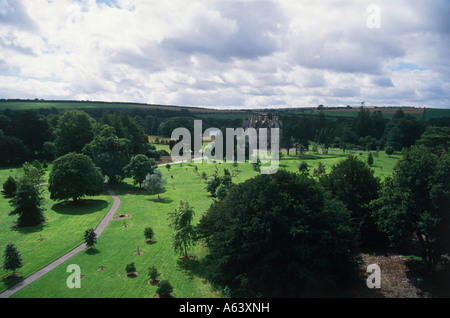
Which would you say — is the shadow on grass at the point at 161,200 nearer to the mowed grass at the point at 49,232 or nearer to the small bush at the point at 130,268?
the mowed grass at the point at 49,232

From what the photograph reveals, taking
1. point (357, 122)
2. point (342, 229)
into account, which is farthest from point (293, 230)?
point (357, 122)

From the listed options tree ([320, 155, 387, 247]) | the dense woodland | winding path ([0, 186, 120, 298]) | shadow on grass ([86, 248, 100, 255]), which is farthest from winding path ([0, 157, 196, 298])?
tree ([320, 155, 387, 247])

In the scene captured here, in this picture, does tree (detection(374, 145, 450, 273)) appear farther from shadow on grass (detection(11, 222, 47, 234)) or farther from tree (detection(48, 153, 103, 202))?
tree (detection(48, 153, 103, 202))

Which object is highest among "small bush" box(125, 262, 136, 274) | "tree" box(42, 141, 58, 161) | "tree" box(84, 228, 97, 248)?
"tree" box(42, 141, 58, 161)

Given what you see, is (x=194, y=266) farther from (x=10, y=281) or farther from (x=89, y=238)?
(x=10, y=281)

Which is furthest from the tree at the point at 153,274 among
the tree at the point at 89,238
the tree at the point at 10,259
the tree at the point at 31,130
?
the tree at the point at 31,130
